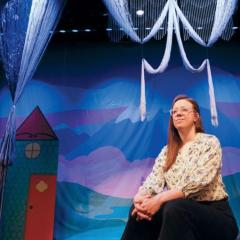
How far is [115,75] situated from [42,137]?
879mm

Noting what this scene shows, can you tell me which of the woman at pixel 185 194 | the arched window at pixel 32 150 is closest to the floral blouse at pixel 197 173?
the woman at pixel 185 194

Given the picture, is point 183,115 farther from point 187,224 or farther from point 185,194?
point 187,224

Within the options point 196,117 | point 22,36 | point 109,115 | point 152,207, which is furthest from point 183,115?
point 109,115

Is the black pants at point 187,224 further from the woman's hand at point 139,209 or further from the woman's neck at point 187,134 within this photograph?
the woman's neck at point 187,134

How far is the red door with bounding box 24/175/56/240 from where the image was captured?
2814 millimetres

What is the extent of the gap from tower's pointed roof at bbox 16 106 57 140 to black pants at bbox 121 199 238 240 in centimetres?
212

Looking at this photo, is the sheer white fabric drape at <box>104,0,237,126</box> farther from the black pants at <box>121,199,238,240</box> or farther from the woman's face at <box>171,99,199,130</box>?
the black pants at <box>121,199,238,240</box>

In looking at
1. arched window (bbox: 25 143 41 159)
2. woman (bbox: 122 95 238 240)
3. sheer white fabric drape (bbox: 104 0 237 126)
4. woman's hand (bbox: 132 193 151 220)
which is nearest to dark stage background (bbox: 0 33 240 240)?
arched window (bbox: 25 143 41 159)

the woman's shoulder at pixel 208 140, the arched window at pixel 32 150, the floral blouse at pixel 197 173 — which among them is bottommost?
the arched window at pixel 32 150

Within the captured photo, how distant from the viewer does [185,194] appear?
3.59 feet

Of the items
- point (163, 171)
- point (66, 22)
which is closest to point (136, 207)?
point (163, 171)

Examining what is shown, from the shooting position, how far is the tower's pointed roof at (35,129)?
3.12 metres

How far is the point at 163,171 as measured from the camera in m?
1.33

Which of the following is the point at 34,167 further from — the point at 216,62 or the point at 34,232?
the point at 216,62
